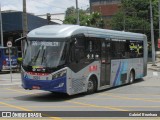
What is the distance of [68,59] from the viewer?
55.2 ft

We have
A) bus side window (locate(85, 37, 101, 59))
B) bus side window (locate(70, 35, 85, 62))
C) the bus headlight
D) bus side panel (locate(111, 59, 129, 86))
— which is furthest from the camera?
bus side panel (locate(111, 59, 129, 86))

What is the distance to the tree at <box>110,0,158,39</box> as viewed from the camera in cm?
6588

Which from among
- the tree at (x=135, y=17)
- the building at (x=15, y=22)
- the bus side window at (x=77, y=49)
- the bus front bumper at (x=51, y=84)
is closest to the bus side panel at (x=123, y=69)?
the bus side window at (x=77, y=49)

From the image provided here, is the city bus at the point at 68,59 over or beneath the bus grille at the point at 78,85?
over

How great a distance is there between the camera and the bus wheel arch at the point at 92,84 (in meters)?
18.7

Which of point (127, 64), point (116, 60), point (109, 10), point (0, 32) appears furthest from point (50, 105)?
point (109, 10)

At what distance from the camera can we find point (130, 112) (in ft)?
42.7

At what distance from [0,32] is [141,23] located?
75.6 feet

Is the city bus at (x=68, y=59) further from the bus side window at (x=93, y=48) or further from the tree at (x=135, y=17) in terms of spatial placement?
the tree at (x=135, y=17)

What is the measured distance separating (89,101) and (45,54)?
8.42 ft

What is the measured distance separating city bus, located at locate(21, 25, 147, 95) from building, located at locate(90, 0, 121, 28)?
8697cm

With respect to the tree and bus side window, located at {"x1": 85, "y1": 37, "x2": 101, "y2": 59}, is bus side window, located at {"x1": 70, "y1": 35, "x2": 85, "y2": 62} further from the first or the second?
the tree

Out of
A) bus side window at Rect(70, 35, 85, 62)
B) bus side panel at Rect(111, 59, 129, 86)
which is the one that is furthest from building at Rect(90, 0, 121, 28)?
bus side window at Rect(70, 35, 85, 62)

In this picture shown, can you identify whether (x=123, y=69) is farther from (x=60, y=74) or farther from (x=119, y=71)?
(x=60, y=74)
